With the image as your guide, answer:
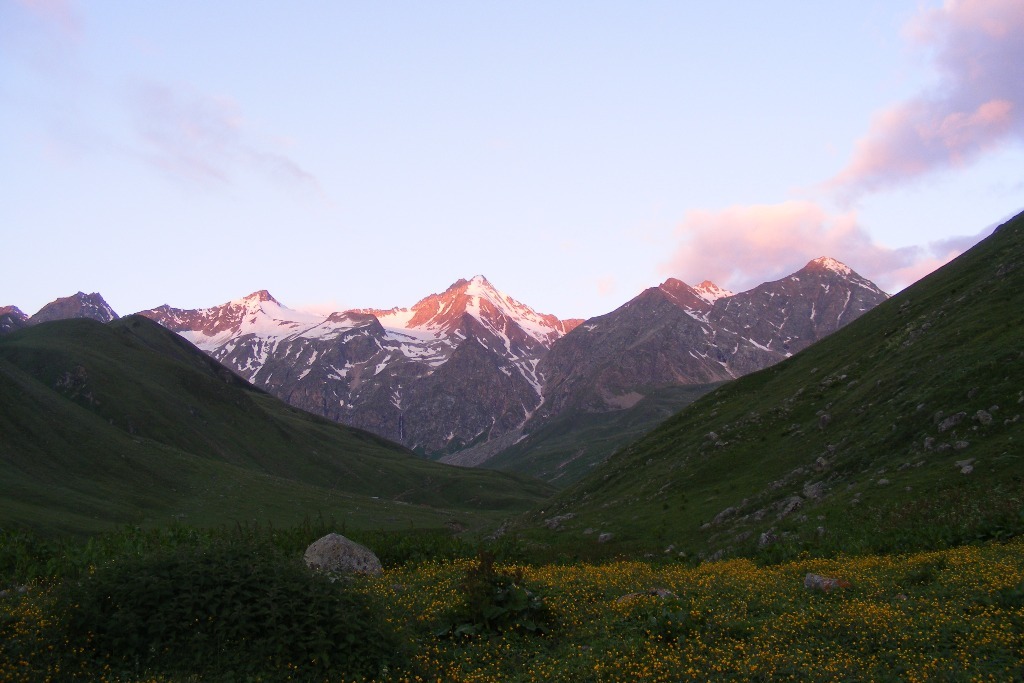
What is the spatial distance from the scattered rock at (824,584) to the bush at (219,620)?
12.9 meters

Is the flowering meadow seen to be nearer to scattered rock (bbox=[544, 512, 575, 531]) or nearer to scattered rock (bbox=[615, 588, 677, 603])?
scattered rock (bbox=[615, 588, 677, 603])

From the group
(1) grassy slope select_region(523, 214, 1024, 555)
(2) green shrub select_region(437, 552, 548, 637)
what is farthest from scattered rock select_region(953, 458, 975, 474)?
(2) green shrub select_region(437, 552, 548, 637)

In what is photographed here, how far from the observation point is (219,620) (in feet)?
52.6

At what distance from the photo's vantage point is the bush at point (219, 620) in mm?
15555

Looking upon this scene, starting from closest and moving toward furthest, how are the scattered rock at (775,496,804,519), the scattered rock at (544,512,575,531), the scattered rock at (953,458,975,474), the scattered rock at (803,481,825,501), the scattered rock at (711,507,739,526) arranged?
the scattered rock at (953,458,975,474), the scattered rock at (775,496,804,519), the scattered rock at (803,481,825,501), the scattered rock at (711,507,739,526), the scattered rock at (544,512,575,531)

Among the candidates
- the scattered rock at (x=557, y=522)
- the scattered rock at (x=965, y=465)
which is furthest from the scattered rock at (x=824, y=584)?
the scattered rock at (x=557, y=522)

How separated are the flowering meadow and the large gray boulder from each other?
115cm

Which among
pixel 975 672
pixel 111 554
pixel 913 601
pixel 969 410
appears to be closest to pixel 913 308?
pixel 969 410

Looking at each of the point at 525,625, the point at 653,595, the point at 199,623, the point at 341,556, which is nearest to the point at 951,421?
the point at 653,595

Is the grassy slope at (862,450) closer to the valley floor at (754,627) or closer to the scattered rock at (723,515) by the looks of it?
the scattered rock at (723,515)

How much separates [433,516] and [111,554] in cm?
15812

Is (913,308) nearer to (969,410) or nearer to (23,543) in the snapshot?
(969,410)

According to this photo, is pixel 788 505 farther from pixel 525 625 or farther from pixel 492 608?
pixel 492 608

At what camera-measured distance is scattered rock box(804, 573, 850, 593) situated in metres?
21.2
